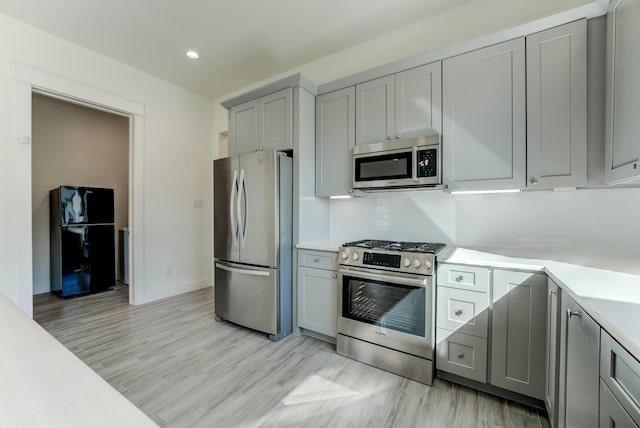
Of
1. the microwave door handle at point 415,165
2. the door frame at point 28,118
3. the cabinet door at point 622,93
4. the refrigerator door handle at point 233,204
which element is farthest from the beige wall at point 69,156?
the cabinet door at point 622,93

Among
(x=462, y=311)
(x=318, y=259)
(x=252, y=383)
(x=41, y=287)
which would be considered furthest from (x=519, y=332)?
(x=41, y=287)

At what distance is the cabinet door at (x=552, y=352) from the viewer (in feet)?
4.70

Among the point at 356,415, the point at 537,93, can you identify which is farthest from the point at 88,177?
the point at 537,93

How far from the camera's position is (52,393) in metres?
0.57

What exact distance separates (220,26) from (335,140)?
5.09ft

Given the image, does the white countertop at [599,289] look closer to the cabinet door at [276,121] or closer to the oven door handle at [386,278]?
the oven door handle at [386,278]

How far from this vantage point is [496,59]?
1989 millimetres

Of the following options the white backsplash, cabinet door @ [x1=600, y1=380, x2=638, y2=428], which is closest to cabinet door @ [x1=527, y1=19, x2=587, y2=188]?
the white backsplash

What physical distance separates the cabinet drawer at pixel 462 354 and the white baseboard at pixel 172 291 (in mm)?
3479

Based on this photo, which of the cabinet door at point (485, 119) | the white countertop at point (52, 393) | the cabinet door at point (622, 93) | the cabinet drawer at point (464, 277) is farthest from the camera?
the cabinet door at point (485, 119)

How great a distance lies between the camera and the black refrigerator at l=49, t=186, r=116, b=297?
12.3ft

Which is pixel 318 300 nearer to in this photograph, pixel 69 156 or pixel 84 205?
pixel 84 205

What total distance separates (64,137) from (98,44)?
6.72 ft

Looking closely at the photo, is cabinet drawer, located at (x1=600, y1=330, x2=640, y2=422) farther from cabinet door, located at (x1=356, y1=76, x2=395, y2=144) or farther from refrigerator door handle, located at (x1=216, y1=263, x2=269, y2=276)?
refrigerator door handle, located at (x1=216, y1=263, x2=269, y2=276)
